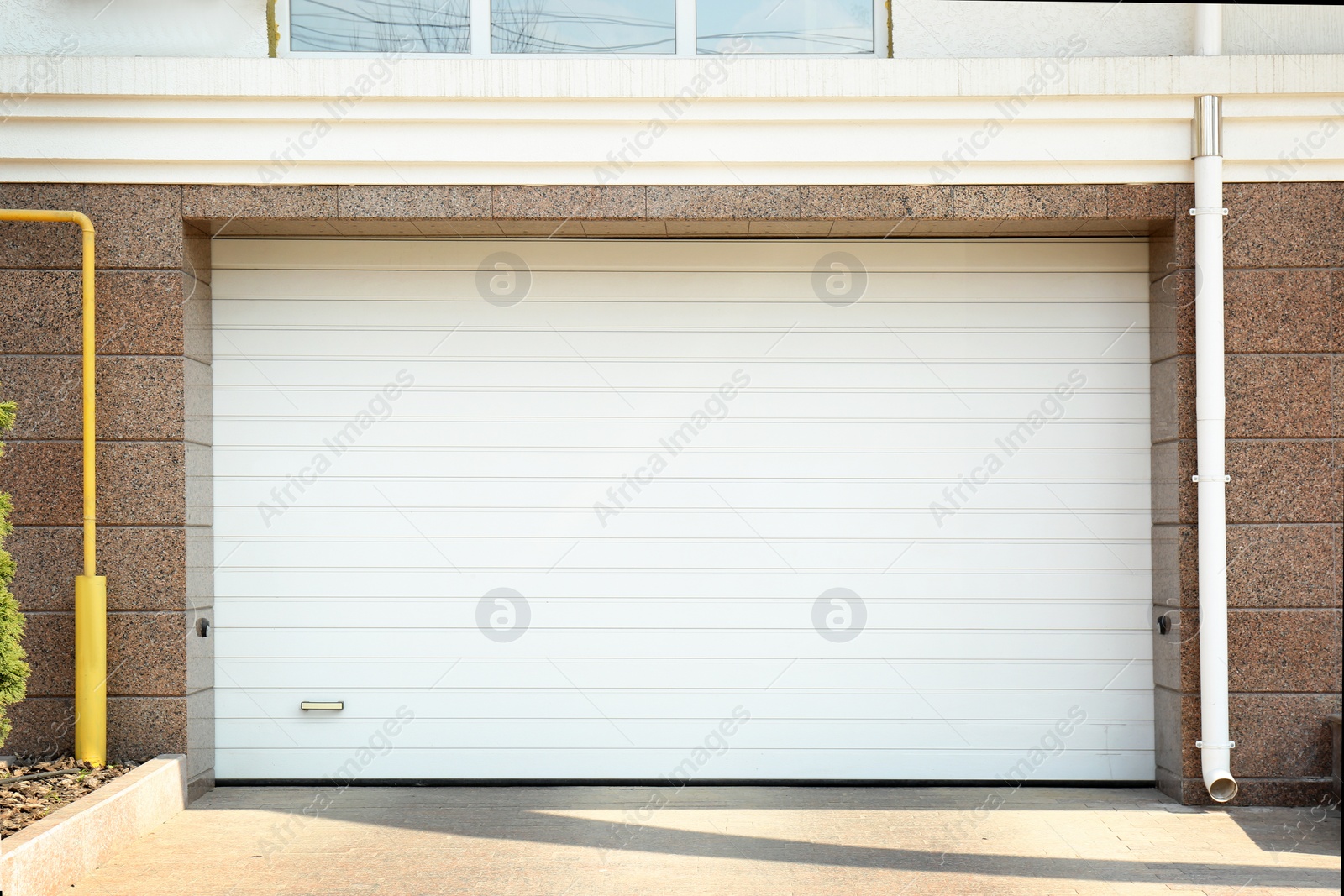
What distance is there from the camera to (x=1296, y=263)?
19.6 ft

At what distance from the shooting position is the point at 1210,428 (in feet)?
19.3

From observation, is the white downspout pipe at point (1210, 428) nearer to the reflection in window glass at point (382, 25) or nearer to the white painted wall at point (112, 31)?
the reflection in window glass at point (382, 25)

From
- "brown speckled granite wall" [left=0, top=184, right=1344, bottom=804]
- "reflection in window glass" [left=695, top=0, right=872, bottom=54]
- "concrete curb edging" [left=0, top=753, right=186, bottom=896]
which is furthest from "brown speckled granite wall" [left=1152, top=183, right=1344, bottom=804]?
"concrete curb edging" [left=0, top=753, right=186, bottom=896]

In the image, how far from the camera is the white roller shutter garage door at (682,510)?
254 inches

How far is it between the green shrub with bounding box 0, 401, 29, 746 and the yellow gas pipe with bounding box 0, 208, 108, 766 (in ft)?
1.98

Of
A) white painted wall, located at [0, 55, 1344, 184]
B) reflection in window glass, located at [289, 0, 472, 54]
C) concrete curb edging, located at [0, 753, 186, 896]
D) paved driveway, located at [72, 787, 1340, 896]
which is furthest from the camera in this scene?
reflection in window glass, located at [289, 0, 472, 54]

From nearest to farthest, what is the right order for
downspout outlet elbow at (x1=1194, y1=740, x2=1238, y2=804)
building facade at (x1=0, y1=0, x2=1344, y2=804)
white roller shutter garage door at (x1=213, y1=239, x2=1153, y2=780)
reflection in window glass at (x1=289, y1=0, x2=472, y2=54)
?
downspout outlet elbow at (x1=1194, y1=740, x2=1238, y2=804) < building facade at (x1=0, y1=0, x2=1344, y2=804) < reflection in window glass at (x1=289, y1=0, x2=472, y2=54) < white roller shutter garage door at (x1=213, y1=239, x2=1153, y2=780)

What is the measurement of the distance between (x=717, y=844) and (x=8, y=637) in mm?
3422

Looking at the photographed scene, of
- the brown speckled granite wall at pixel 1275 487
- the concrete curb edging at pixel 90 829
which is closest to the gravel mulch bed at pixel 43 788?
the concrete curb edging at pixel 90 829

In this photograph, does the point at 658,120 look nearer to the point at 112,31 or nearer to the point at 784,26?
the point at 784,26

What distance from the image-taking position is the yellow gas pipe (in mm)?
5785

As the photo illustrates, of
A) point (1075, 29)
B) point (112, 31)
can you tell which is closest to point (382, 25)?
point (112, 31)

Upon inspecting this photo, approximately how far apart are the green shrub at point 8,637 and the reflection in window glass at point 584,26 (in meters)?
3.25

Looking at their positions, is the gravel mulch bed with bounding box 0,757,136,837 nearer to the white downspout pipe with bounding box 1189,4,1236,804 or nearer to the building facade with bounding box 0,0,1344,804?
the building facade with bounding box 0,0,1344,804
